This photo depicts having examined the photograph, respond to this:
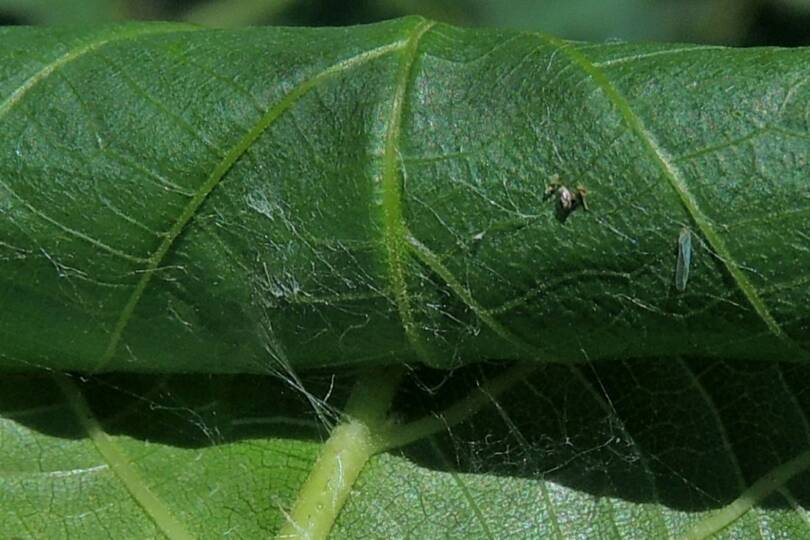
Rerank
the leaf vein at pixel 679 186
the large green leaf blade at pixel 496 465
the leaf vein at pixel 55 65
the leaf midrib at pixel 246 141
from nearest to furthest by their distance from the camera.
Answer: the leaf vein at pixel 679 186 < the leaf midrib at pixel 246 141 < the leaf vein at pixel 55 65 < the large green leaf blade at pixel 496 465

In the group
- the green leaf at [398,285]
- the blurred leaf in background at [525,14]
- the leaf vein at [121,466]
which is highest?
the blurred leaf in background at [525,14]

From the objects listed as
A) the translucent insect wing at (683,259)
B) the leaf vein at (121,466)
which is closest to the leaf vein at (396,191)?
the translucent insect wing at (683,259)

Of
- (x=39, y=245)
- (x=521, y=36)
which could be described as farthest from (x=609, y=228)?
(x=39, y=245)

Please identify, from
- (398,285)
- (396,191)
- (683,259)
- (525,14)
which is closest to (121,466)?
(398,285)

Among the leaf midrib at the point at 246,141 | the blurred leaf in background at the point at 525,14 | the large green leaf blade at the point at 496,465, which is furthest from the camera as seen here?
the blurred leaf in background at the point at 525,14

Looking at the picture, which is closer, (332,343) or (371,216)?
(371,216)

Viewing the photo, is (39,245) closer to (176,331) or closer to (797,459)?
(176,331)

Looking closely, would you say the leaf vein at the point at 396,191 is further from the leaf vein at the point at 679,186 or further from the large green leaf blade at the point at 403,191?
the leaf vein at the point at 679,186
